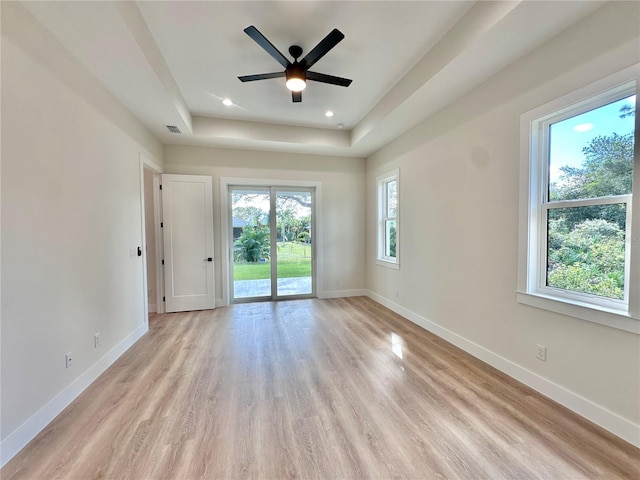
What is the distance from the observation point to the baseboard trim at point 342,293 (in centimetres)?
513

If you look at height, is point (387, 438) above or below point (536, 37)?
below

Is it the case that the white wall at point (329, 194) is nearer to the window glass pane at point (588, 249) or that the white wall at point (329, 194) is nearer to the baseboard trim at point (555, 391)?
the baseboard trim at point (555, 391)

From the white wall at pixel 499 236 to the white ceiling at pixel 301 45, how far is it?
210 millimetres

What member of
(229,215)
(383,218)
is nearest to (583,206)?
(383,218)

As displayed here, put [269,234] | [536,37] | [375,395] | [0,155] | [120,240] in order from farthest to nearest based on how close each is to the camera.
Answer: [269,234] → [120,240] → [375,395] → [536,37] → [0,155]

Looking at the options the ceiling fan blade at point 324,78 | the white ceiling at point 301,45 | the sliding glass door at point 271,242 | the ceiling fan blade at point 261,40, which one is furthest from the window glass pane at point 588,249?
the sliding glass door at point 271,242

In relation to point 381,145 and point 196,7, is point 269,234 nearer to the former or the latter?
point 381,145

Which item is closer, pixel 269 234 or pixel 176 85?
pixel 176 85

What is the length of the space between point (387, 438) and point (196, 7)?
10.9 feet

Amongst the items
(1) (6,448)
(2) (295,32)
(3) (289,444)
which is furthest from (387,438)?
(2) (295,32)

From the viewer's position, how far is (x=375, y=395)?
2107mm

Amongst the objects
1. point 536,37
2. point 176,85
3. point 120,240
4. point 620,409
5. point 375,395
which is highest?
point 176,85

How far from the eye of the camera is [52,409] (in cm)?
185

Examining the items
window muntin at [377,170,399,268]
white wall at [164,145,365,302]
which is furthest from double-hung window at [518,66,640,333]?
white wall at [164,145,365,302]
